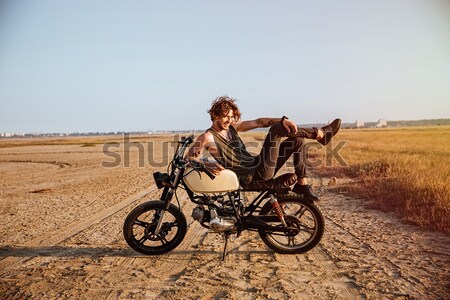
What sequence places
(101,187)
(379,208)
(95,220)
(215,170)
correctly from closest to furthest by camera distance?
(215,170) < (95,220) < (379,208) < (101,187)

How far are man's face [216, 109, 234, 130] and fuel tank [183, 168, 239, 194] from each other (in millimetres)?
610

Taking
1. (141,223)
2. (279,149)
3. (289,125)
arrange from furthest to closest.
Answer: (141,223) → (279,149) → (289,125)

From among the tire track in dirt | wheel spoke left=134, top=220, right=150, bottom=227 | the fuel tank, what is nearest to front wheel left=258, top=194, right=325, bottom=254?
the fuel tank

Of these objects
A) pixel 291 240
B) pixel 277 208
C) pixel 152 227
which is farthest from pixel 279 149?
pixel 152 227

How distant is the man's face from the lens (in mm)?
4828

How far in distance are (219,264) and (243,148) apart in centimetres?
158

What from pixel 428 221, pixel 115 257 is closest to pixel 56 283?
pixel 115 257

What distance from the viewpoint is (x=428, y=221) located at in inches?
249

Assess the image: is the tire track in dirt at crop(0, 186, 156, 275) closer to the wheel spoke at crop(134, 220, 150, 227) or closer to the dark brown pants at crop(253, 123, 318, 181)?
the wheel spoke at crop(134, 220, 150, 227)

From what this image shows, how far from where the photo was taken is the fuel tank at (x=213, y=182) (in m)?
4.70

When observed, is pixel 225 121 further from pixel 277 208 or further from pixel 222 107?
pixel 277 208

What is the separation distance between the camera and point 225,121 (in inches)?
191

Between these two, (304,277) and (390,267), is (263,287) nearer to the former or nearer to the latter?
(304,277)

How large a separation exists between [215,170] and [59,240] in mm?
3162
